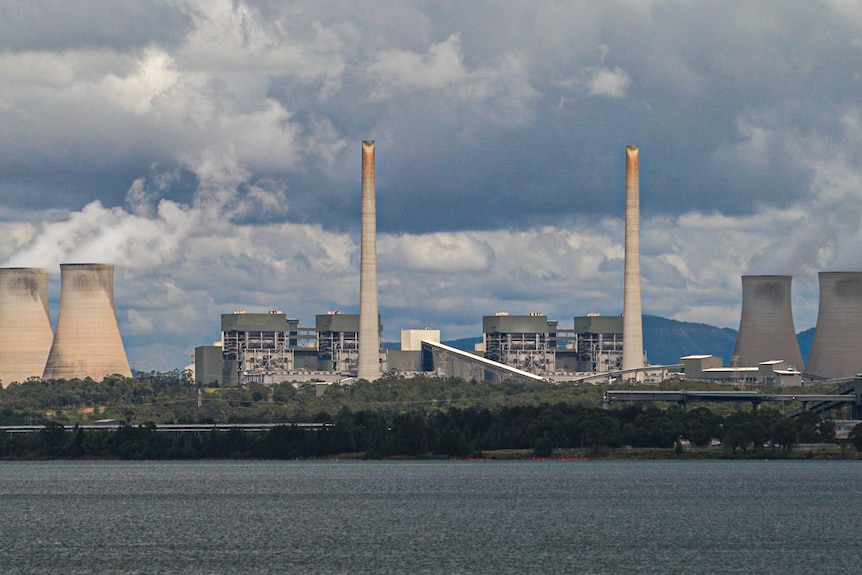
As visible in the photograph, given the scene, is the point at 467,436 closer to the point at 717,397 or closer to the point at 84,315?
the point at 717,397

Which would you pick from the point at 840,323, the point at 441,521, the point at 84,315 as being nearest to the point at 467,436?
the point at 441,521

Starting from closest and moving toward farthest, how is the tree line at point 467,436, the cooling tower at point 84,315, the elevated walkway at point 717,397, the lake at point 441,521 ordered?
the lake at point 441,521
the tree line at point 467,436
the elevated walkway at point 717,397
the cooling tower at point 84,315

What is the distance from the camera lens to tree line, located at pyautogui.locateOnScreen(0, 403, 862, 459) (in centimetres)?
14475

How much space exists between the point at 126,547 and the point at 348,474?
62.2 metres

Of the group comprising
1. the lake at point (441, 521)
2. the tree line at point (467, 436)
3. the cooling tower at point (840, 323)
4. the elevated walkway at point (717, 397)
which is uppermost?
the cooling tower at point (840, 323)

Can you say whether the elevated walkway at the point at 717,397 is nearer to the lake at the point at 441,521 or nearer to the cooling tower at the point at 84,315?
the lake at the point at 441,521

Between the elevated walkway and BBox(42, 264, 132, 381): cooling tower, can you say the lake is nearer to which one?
the elevated walkway

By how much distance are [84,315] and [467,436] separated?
64261mm

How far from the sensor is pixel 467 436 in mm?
149500

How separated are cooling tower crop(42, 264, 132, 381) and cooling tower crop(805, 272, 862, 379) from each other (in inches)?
3366

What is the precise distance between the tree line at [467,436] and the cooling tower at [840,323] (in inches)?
1254

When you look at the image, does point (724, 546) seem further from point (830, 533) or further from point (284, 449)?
point (284, 449)

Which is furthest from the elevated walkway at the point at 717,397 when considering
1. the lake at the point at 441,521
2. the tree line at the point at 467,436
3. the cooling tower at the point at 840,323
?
the lake at the point at 441,521

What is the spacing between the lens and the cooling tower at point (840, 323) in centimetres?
18788
